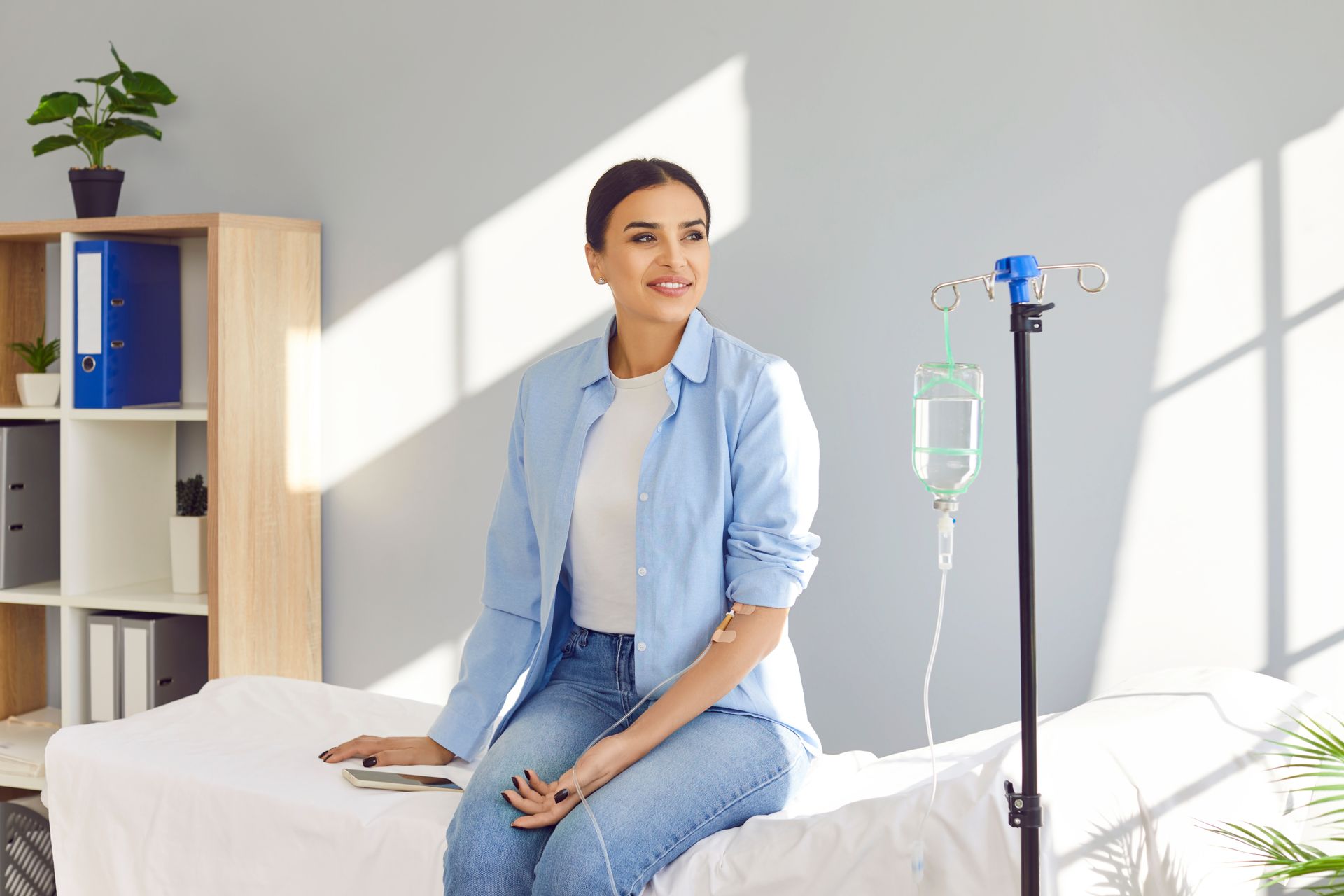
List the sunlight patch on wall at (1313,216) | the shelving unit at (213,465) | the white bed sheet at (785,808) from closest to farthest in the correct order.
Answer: the white bed sheet at (785,808)
the sunlight patch on wall at (1313,216)
the shelving unit at (213,465)

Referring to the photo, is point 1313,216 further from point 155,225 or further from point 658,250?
point 155,225

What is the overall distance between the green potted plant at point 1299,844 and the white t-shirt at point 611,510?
800 millimetres

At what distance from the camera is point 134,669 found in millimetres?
2547

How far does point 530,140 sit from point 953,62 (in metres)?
0.88

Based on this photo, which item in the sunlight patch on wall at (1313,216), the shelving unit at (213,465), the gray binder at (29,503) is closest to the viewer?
the sunlight patch on wall at (1313,216)

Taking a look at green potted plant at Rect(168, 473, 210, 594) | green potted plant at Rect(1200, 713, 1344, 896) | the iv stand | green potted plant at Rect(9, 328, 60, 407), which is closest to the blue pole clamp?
the iv stand

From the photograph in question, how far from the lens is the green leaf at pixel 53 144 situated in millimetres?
2498

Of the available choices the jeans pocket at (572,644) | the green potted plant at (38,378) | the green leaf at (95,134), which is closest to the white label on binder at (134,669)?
the green potted plant at (38,378)

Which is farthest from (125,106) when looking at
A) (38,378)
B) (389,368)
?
(389,368)

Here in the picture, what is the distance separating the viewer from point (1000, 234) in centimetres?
211

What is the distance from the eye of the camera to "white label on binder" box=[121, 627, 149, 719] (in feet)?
8.32

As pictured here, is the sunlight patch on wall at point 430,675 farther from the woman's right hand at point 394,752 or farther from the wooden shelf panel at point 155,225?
the wooden shelf panel at point 155,225

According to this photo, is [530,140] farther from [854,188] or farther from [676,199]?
[676,199]

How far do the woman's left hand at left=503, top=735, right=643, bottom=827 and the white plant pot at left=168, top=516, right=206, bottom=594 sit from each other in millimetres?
1405
